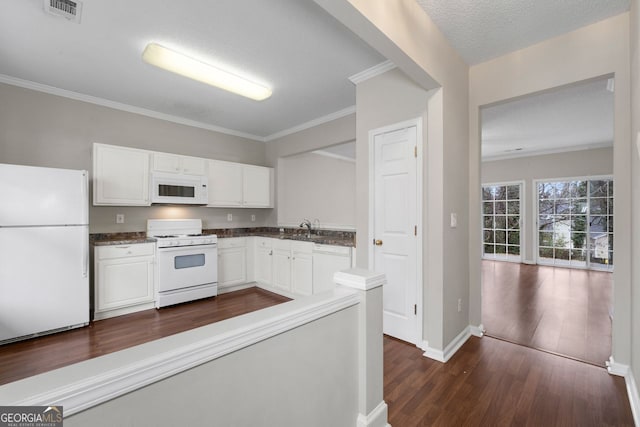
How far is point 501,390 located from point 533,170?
21.4 ft

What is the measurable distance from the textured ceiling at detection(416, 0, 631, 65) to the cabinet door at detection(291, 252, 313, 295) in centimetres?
285

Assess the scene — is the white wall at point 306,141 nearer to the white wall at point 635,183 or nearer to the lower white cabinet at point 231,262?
the lower white cabinet at point 231,262

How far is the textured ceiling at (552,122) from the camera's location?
11.6ft

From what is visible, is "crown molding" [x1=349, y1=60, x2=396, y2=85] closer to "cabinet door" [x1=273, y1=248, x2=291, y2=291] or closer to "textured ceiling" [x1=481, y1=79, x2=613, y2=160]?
"textured ceiling" [x1=481, y1=79, x2=613, y2=160]

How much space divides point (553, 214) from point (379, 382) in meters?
7.07

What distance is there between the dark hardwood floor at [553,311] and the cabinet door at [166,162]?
4.38 metres

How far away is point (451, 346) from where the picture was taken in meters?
2.45

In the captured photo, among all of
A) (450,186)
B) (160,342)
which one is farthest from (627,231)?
(160,342)

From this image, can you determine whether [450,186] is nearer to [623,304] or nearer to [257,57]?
[623,304]

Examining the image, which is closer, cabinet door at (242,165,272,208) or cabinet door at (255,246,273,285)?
cabinet door at (255,246,273,285)

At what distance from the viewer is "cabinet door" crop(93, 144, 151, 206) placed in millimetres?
3387

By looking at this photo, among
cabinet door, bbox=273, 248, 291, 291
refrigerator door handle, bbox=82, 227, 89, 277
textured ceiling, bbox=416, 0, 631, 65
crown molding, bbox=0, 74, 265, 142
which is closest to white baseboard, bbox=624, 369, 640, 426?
textured ceiling, bbox=416, 0, 631, 65

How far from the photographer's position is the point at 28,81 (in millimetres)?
3123

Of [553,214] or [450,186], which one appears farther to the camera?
[553,214]
